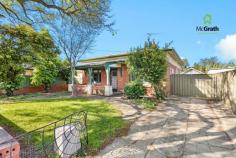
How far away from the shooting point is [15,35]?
10.6 metres

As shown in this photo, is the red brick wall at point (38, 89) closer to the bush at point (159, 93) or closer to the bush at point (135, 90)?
the bush at point (135, 90)

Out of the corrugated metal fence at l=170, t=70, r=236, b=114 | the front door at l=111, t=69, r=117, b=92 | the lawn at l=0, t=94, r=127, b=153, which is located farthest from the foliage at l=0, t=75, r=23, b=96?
the corrugated metal fence at l=170, t=70, r=236, b=114

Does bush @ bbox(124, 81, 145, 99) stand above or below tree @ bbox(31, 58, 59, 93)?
below

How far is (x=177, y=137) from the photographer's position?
6.53 m

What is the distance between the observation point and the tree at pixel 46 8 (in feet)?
32.6

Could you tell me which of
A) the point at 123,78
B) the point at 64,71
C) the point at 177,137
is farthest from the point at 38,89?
the point at 177,137

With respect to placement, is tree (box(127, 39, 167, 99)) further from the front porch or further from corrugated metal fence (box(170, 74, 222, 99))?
corrugated metal fence (box(170, 74, 222, 99))

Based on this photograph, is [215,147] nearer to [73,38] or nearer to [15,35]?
[15,35]

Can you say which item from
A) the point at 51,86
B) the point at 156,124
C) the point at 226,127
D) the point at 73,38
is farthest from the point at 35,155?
the point at 51,86

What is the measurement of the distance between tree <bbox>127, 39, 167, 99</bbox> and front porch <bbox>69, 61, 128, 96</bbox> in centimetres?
470

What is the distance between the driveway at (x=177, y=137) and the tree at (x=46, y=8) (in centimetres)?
546

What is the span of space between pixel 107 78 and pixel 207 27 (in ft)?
29.5

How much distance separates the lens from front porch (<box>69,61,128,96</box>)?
1838 centimetres

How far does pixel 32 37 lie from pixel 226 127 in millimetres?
9965
